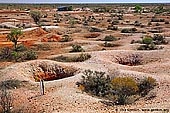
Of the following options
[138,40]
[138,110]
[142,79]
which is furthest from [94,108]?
[138,40]

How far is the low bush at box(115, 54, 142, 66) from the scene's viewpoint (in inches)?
889

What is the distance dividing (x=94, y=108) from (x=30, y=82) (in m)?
4.99

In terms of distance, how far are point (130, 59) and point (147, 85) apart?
→ 7127mm

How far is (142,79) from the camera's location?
16984mm

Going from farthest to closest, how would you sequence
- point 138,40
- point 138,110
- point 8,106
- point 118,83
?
point 138,40, point 118,83, point 8,106, point 138,110

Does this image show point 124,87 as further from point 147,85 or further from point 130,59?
point 130,59

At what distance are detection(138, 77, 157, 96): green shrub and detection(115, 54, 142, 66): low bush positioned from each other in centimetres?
616

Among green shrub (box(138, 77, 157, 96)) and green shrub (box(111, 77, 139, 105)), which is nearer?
green shrub (box(111, 77, 139, 105))

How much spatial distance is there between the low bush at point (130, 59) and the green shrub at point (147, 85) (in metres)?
6.16

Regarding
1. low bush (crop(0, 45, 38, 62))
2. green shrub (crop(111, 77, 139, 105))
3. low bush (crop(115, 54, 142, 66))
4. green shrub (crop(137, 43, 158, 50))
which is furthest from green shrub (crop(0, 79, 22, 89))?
green shrub (crop(137, 43, 158, 50))

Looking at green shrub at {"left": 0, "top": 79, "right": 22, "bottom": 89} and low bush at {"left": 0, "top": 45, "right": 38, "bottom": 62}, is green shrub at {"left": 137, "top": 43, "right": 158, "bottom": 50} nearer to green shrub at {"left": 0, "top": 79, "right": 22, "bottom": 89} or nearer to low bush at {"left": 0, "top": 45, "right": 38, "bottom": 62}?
low bush at {"left": 0, "top": 45, "right": 38, "bottom": 62}

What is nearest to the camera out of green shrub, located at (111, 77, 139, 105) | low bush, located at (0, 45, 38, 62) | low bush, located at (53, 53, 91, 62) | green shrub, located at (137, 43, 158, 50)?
green shrub, located at (111, 77, 139, 105)

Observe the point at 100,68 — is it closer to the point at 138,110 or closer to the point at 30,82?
the point at 30,82

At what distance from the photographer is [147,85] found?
16016 mm
